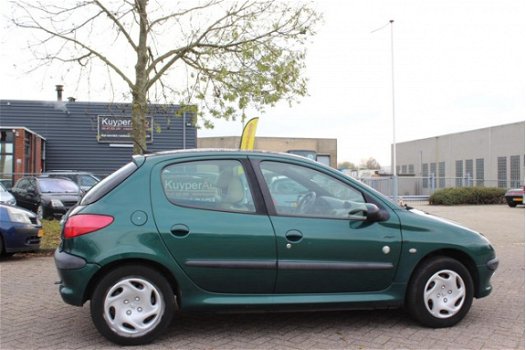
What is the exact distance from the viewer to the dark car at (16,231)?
7.59 m

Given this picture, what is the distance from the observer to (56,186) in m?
14.4

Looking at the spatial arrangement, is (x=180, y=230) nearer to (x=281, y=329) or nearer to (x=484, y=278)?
(x=281, y=329)

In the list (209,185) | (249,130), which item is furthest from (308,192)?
(249,130)

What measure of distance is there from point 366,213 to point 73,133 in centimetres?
2751

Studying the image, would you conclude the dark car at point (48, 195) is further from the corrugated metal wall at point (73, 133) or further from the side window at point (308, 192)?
the corrugated metal wall at point (73, 133)

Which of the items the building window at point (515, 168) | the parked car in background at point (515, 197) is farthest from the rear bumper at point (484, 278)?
the building window at point (515, 168)

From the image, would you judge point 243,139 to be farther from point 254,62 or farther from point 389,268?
point 389,268

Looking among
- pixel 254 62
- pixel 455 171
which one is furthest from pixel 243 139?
pixel 455 171

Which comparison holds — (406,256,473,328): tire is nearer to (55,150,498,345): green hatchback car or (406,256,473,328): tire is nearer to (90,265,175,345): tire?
(55,150,498,345): green hatchback car

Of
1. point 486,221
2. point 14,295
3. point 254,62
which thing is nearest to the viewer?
point 14,295

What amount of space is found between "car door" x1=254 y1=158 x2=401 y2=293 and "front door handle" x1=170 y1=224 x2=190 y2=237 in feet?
2.36

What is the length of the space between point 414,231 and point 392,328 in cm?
89

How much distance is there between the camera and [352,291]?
4262 mm

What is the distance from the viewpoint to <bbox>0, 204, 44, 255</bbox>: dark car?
7.59 metres
